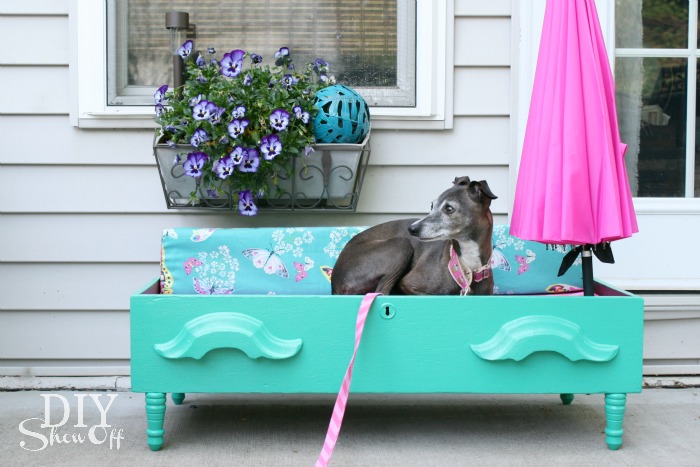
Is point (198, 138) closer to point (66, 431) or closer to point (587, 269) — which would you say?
point (66, 431)

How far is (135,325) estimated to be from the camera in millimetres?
2721

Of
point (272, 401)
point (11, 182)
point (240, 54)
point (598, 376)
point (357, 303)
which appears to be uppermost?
point (240, 54)

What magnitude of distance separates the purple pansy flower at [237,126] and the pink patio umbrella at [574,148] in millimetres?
997

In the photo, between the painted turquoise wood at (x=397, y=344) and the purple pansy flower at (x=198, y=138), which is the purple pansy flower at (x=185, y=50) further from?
the painted turquoise wood at (x=397, y=344)

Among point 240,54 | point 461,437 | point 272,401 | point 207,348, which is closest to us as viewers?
point 207,348

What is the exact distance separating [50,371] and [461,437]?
1730 millimetres

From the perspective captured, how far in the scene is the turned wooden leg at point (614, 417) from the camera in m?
2.75

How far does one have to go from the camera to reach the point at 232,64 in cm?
320

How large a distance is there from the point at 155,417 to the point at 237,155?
37.5 inches

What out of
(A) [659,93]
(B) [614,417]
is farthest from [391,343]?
(A) [659,93]

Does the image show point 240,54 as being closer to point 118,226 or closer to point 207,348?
point 118,226

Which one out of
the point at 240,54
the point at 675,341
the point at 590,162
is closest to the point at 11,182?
the point at 240,54

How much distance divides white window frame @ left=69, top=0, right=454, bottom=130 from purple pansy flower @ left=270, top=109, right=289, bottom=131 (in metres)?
0.50

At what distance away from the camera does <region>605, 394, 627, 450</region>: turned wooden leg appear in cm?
275
